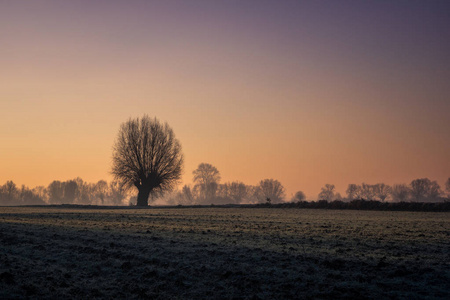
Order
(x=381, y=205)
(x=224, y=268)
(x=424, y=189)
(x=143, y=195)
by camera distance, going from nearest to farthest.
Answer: (x=224, y=268) < (x=381, y=205) < (x=143, y=195) < (x=424, y=189)

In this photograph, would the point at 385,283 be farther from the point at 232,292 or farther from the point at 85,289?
the point at 85,289

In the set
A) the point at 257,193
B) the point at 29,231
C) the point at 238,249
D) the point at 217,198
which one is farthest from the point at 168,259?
the point at 257,193

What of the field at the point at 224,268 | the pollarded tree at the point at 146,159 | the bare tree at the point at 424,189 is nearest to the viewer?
the field at the point at 224,268

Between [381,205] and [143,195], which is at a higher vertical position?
[143,195]

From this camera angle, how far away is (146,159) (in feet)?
222

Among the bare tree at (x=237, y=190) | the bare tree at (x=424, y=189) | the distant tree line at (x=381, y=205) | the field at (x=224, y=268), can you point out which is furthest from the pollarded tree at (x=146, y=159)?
the bare tree at (x=424, y=189)

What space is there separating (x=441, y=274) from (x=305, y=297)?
422 cm

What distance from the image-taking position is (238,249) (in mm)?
13477

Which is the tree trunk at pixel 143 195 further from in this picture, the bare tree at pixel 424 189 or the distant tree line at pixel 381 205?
the bare tree at pixel 424 189

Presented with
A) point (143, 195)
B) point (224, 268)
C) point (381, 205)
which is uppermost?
point (143, 195)

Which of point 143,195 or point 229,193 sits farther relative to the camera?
point 229,193

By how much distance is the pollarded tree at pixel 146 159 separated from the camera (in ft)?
220

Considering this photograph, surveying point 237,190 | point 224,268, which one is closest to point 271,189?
point 237,190

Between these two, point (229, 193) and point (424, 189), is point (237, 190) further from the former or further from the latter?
point (424, 189)
